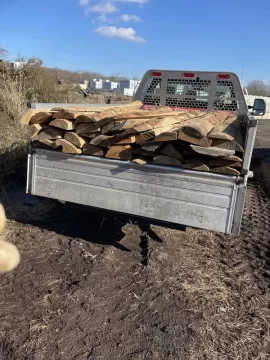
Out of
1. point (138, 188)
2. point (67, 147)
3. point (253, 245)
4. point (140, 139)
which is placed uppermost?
point (140, 139)

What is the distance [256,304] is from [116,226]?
2.27m

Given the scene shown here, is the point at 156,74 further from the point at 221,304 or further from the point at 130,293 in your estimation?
the point at 221,304

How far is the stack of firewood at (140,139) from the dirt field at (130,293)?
33.0 inches

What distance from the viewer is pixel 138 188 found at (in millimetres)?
3506

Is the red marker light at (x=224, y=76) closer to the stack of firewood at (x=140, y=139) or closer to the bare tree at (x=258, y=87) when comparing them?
the stack of firewood at (x=140, y=139)

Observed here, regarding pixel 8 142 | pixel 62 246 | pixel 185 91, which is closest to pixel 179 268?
pixel 62 246

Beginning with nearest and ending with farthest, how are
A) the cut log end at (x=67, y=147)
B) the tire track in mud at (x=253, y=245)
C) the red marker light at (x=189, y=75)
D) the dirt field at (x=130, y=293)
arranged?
the dirt field at (x=130, y=293)
the cut log end at (x=67, y=147)
the tire track in mud at (x=253, y=245)
the red marker light at (x=189, y=75)

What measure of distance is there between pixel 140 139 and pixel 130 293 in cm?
141

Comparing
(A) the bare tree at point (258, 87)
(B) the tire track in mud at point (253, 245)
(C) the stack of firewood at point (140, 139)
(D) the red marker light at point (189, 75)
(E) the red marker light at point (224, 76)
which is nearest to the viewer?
(C) the stack of firewood at point (140, 139)

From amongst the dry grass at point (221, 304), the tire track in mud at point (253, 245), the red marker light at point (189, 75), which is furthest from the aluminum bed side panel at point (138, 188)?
the red marker light at point (189, 75)

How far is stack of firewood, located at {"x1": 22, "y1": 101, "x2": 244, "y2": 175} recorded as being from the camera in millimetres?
3162

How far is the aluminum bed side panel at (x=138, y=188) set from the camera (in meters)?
3.26

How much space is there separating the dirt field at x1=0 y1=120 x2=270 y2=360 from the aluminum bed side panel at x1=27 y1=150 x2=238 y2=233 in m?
0.44

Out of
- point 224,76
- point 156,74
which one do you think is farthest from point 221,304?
point 156,74
